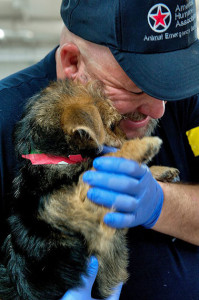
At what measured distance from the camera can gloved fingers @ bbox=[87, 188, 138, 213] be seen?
4.54 ft

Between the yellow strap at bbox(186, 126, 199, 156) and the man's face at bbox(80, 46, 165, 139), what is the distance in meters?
0.45

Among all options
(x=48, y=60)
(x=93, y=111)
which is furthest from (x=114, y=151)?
(x=48, y=60)

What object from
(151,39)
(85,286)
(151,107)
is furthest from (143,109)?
(85,286)

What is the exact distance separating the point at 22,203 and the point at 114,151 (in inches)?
21.9

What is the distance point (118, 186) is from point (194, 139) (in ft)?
3.32

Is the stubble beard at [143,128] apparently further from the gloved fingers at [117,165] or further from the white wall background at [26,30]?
the white wall background at [26,30]

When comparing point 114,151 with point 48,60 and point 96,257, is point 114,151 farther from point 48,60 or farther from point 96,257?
point 48,60

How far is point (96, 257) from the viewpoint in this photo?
1551 millimetres

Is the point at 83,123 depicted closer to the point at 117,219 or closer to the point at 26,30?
the point at 117,219

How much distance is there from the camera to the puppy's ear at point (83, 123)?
1.22m

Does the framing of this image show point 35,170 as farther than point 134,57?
No

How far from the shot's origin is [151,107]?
1.84 metres

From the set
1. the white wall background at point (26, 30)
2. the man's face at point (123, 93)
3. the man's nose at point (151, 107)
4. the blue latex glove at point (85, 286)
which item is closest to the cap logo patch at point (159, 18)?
the man's face at point (123, 93)

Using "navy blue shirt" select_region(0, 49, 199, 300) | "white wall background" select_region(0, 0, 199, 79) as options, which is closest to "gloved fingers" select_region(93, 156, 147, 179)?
"navy blue shirt" select_region(0, 49, 199, 300)
